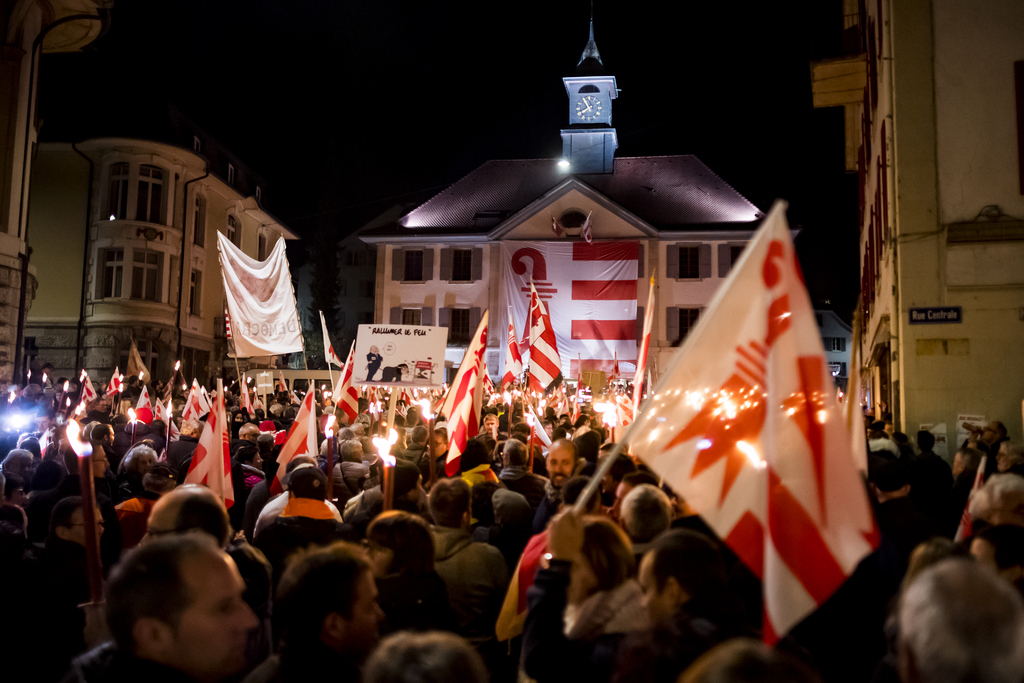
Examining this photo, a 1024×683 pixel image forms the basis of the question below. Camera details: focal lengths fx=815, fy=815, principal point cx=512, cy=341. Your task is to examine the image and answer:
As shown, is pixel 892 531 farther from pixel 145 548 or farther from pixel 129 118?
pixel 129 118

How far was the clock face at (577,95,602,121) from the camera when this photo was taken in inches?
1740

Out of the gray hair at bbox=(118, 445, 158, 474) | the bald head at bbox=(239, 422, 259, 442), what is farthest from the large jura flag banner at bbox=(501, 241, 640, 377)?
the gray hair at bbox=(118, 445, 158, 474)

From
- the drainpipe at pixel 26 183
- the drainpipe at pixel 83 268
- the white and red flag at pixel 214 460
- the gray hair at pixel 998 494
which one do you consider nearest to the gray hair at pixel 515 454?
the white and red flag at pixel 214 460

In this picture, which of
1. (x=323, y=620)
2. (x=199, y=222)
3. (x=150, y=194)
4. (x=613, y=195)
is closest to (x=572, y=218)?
(x=613, y=195)

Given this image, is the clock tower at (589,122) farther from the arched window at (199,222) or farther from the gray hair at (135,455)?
the gray hair at (135,455)

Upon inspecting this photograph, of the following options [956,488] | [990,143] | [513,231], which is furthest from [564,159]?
[956,488]

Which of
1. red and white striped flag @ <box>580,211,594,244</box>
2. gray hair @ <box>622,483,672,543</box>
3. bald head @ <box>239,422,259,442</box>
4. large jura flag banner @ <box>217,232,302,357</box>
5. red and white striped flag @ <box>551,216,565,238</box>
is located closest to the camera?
gray hair @ <box>622,483,672,543</box>

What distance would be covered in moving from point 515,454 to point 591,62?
41.5 meters

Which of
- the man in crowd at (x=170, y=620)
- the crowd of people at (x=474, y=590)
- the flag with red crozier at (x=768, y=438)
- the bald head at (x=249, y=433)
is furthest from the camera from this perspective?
the bald head at (x=249, y=433)

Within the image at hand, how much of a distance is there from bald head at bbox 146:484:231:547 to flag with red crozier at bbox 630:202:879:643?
1870 mm

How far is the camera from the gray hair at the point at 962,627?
5.79ft

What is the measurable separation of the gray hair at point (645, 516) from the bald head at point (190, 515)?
184 cm

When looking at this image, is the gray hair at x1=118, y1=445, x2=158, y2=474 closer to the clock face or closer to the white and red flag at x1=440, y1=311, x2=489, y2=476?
the white and red flag at x1=440, y1=311, x2=489, y2=476

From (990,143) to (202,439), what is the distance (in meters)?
12.4
